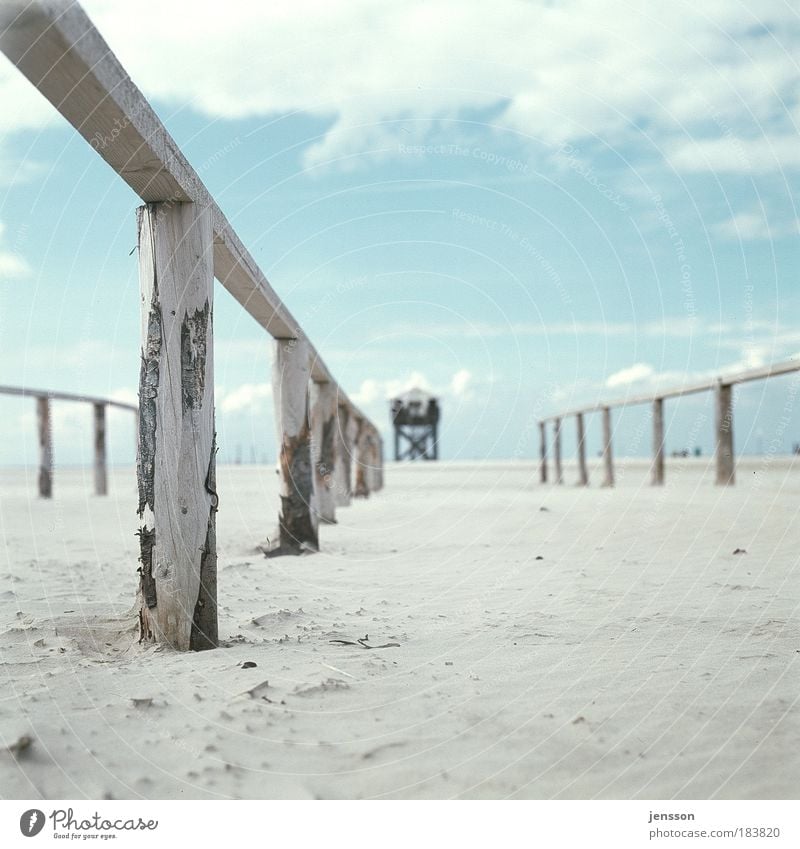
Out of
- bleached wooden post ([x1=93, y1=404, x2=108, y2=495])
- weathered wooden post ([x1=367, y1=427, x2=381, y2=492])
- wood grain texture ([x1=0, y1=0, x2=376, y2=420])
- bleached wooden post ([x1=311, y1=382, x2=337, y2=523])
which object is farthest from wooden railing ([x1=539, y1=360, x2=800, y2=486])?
bleached wooden post ([x1=93, y1=404, x2=108, y2=495])

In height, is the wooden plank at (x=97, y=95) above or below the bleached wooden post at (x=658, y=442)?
above

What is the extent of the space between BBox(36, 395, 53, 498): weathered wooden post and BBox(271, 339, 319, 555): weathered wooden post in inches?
308

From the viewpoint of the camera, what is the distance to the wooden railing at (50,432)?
12.6m

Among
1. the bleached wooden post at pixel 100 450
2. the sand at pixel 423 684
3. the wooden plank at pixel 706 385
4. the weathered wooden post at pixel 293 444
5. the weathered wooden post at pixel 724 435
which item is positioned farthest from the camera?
the bleached wooden post at pixel 100 450

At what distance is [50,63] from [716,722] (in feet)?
8.27

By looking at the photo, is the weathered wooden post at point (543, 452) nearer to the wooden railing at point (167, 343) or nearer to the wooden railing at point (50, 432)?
the wooden railing at point (50, 432)

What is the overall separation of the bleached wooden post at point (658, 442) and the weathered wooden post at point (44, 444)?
31.0ft

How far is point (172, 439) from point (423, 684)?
125cm

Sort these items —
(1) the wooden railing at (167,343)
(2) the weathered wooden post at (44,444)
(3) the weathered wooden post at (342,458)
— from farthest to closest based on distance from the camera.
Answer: (2) the weathered wooden post at (44,444) < (3) the weathered wooden post at (342,458) < (1) the wooden railing at (167,343)

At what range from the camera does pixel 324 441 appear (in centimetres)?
864

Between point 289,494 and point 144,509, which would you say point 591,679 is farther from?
point 289,494

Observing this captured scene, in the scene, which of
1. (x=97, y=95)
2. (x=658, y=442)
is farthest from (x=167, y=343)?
(x=658, y=442)

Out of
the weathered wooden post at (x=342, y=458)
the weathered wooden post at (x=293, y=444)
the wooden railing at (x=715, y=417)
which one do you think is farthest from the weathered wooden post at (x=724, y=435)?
the weathered wooden post at (x=293, y=444)
